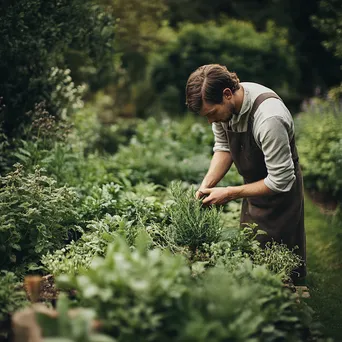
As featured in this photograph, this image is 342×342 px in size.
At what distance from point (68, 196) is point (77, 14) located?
245cm

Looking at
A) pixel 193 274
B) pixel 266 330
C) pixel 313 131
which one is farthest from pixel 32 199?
pixel 313 131

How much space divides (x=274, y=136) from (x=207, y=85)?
564 millimetres

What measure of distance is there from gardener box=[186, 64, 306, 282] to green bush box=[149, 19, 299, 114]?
7069 mm

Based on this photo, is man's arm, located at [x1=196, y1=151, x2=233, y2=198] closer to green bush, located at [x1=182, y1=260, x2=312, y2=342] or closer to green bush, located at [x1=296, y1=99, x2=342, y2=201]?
green bush, located at [x1=182, y1=260, x2=312, y2=342]

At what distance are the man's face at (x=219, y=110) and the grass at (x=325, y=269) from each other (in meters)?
1.65

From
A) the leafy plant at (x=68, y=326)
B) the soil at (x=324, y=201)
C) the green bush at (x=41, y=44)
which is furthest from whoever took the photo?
the soil at (x=324, y=201)

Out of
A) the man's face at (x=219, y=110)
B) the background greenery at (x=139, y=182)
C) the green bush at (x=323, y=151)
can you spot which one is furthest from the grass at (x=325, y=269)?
the man's face at (x=219, y=110)

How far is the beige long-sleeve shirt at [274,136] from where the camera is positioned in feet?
10.5

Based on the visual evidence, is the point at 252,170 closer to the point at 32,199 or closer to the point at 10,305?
the point at 32,199

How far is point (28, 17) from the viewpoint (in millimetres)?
5016

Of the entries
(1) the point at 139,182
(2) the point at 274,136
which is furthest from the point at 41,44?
(2) the point at 274,136

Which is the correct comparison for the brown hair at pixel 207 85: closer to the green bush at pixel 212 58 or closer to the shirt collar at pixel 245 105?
the shirt collar at pixel 245 105

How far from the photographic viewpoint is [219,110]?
3.38 metres

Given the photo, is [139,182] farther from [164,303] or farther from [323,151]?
[164,303]
